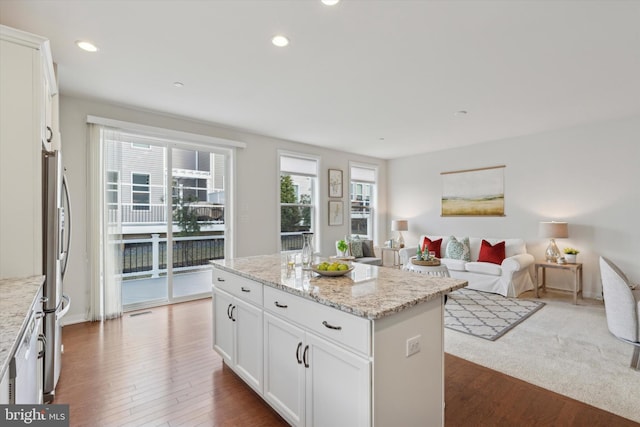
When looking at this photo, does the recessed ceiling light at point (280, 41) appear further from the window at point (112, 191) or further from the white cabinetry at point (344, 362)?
the window at point (112, 191)

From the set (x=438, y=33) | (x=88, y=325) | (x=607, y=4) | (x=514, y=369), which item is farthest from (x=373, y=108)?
(x=88, y=325)

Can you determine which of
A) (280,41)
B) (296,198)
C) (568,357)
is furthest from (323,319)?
(296,198)

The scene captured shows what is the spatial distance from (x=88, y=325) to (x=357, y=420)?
3.68 meters

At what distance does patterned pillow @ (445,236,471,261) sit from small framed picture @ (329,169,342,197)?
2454 mm

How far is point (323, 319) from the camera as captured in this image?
1.60m

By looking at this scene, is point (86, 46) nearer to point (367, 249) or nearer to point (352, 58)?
point (352, 58)

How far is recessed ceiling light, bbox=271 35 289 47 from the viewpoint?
2.44m

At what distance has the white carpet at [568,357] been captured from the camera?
2.27 metres

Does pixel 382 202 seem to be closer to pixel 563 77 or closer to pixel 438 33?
pixel 563 77

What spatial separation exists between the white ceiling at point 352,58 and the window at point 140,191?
0.96m

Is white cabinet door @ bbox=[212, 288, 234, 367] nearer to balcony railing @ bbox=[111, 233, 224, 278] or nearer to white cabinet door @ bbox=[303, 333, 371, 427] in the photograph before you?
white cabinet door @ bbox=[303, 333, 371, 427]

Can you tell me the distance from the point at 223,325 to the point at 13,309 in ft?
4.77

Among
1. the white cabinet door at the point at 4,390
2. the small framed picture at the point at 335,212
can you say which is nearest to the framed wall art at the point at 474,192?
the small framed picture at the point at 335,212

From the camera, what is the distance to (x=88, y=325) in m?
3.64
